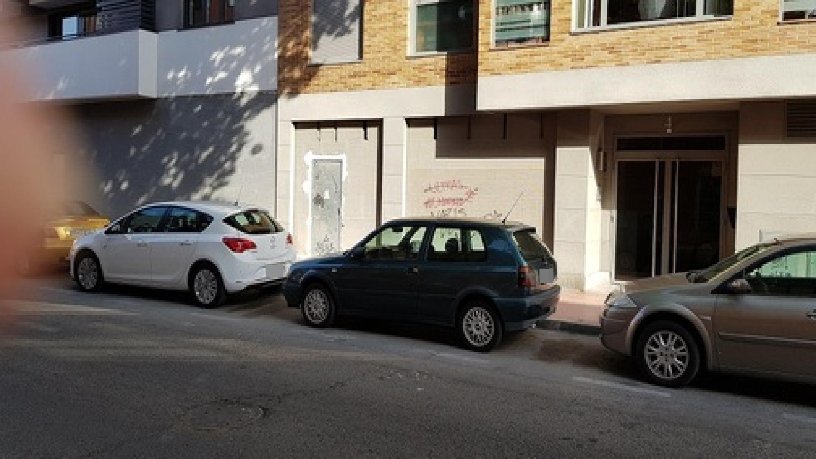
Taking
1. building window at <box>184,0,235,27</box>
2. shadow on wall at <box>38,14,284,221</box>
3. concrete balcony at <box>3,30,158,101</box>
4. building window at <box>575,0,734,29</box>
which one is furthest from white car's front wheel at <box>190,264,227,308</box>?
concrete balcony at <box>3,30,158,101</box>

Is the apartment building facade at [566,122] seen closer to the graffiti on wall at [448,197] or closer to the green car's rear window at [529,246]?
the graffiti on wall at [448,197]

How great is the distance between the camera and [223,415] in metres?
5.21

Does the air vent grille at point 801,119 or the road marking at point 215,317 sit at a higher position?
the air vent grille at point 801,119

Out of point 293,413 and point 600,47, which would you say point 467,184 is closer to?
point 600,47

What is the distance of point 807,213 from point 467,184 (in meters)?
5.48

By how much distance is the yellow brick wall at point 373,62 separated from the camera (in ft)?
41.2

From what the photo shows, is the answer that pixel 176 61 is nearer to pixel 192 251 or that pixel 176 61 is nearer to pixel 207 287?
pixel 192 251

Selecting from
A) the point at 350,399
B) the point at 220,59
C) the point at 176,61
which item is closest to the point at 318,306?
the point at 350,399

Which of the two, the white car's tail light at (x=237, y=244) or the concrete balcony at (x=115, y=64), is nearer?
the white car's tail light at (x=237, y=244)

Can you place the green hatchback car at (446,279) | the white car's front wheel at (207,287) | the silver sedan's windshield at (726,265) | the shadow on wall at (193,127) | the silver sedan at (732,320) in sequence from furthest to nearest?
the shadow on wall at (193,127), the white car's front wheel at (207,287), the green hatchback car at (446,279), the silver sedan's windshield at (726,265), the silver sedan at (732,320)

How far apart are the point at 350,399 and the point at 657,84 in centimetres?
694

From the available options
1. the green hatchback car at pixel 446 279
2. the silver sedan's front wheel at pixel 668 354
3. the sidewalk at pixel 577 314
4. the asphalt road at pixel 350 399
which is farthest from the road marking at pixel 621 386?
the sidewalk at pixel 577 314

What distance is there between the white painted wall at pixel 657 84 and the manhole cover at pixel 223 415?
7.33 m

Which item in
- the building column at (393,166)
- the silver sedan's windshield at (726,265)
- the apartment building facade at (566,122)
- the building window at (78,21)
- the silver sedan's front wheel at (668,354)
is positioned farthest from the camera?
the building window at (78,21)
